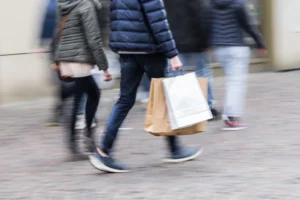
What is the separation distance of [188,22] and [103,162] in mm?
2162

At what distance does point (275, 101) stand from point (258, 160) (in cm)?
272

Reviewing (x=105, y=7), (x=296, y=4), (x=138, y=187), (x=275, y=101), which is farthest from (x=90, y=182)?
(x=296, y=4)

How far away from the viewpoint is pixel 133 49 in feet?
17.7

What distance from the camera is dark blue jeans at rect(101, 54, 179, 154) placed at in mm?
5504

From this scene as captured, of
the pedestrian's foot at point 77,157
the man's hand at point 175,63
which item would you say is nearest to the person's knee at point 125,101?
the man's hand at point 175,63

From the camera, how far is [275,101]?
28.0ft

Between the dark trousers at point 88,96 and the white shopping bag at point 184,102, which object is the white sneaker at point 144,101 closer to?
the dark trousers at point 88,96

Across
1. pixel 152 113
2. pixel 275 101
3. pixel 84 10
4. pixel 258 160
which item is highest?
pixel 84 10

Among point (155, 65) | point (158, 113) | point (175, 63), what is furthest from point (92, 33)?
point (158, 113)

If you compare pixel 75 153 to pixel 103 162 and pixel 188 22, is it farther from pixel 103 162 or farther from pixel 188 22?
pixel 188 22

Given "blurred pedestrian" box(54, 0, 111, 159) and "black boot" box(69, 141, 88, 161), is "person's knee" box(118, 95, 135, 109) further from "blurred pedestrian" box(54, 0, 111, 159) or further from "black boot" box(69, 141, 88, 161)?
"black boot" box(69, 141, 88, 161)

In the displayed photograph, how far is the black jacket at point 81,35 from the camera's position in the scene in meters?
5.73

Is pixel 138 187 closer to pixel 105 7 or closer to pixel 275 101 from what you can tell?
pixel 105 7

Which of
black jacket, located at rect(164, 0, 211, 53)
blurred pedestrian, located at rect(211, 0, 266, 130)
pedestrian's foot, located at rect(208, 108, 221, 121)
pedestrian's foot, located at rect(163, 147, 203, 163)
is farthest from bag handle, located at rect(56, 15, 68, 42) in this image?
pedestrian's foot, located at rect(208, 108, 221, 121)
